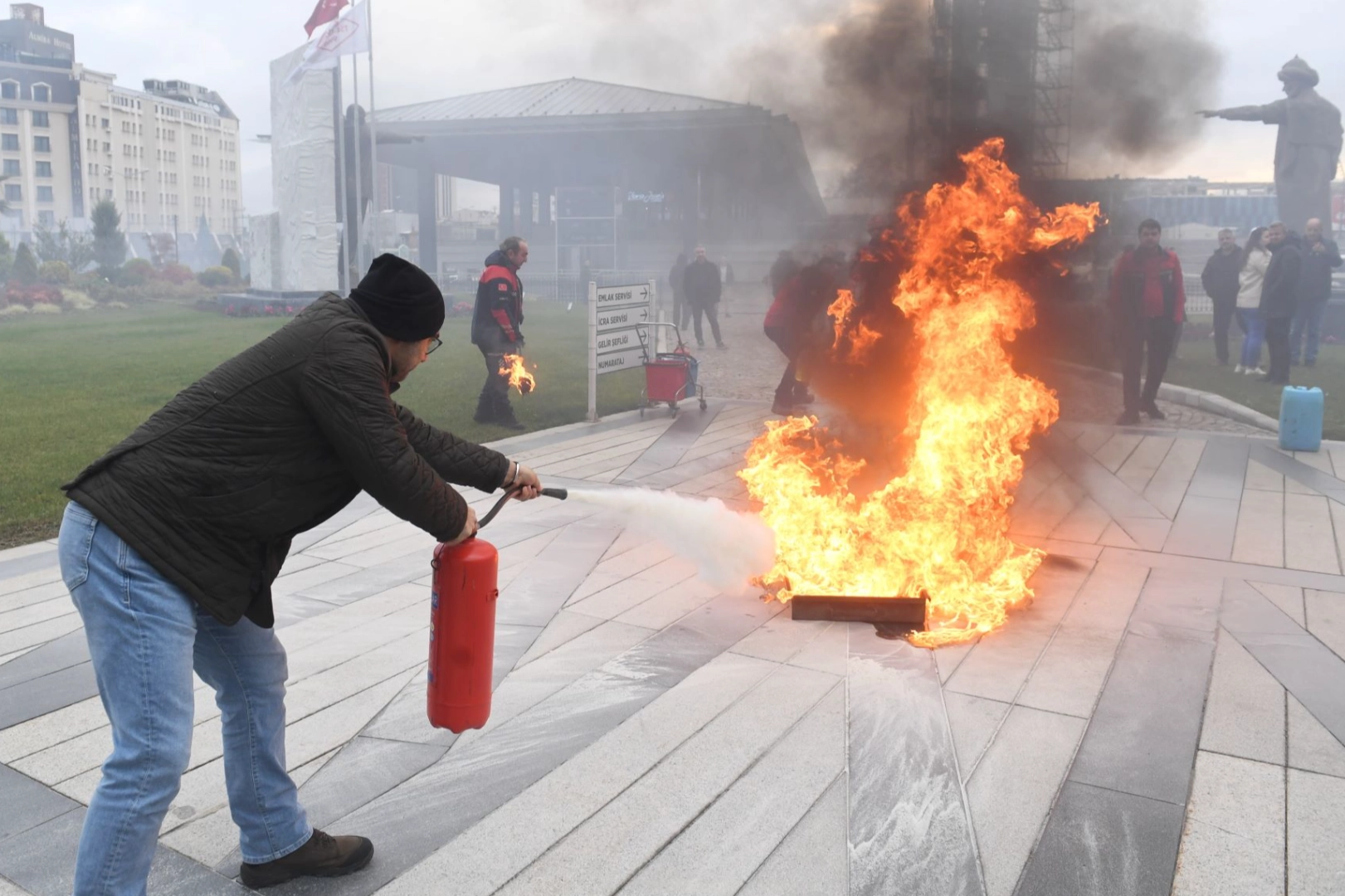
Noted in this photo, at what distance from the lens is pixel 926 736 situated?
3701 millimetres

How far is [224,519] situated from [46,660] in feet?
8.54

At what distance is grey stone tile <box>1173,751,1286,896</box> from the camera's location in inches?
110

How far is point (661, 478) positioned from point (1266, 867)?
223 inches

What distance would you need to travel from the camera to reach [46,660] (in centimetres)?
429

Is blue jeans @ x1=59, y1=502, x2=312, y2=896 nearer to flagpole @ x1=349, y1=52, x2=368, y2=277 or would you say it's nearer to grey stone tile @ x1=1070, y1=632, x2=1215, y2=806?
grey stone tile @ x1=1070, y1=632, x2=1215, y2=806

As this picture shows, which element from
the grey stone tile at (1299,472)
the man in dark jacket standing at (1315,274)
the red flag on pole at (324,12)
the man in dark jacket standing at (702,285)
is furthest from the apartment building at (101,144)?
the grey stone tile at (1299,472)

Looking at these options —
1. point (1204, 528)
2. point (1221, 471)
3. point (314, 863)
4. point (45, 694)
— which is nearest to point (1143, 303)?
point (1221, 471)

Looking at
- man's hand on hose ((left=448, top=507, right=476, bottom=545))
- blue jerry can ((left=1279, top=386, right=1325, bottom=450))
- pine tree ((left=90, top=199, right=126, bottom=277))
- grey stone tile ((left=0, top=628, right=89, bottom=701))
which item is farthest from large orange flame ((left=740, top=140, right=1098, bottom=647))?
pine tree ((left=90, top=199, right=126, bottom=277))

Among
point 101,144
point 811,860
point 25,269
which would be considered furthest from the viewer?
point 101,144

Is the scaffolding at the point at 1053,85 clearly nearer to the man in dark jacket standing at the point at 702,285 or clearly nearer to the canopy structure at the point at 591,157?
the man in dark jacket standing at the point at 702,285

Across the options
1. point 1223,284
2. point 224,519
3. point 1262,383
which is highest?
point 1223,284

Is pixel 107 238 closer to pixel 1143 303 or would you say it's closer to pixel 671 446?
pixel 671 446

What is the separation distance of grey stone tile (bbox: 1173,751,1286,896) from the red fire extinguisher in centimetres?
207

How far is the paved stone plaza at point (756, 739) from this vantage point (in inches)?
114
